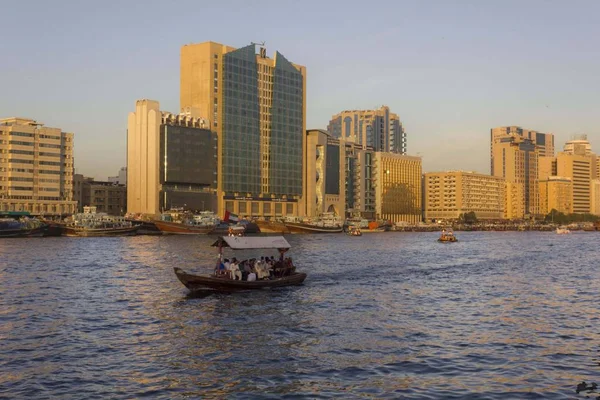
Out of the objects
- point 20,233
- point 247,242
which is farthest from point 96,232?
point 247,242

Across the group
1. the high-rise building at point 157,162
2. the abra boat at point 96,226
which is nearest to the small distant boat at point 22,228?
the abra boat at point 96,226

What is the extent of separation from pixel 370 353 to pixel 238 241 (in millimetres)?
22344

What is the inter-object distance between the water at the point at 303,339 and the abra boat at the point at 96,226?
319 ft

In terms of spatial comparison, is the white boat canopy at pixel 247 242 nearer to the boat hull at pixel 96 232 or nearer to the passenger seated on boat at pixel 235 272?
the passenger seated on boat at pixel 235 272

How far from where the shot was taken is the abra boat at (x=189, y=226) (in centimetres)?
17388

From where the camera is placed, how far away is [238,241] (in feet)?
167

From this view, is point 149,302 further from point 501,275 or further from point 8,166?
point 8,166

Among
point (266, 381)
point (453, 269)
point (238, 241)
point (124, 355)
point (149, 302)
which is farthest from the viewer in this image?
point (453, 269)

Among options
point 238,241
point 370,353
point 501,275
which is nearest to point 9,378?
point 370,353

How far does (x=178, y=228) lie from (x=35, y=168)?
46082mm

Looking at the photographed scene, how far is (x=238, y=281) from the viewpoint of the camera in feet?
158

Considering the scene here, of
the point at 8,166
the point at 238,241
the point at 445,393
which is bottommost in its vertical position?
the point at 445,393

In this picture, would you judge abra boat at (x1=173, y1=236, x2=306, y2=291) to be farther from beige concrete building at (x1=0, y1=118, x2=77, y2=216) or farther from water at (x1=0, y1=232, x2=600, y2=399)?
beige concrete building at (x1=0, y1=118, x2=77, y2=216)

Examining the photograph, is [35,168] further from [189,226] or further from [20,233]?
[189,226]
